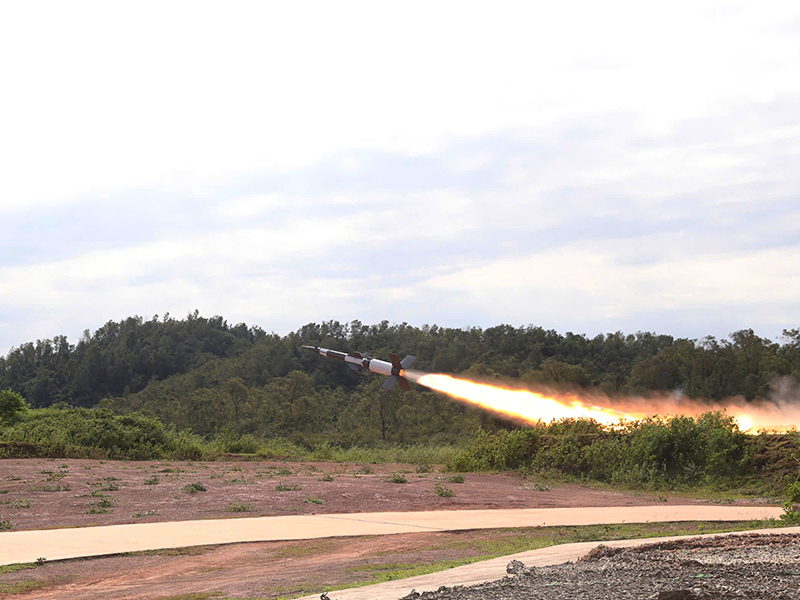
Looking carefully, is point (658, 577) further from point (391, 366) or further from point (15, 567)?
point (391, 366)

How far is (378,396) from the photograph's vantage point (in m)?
61.1

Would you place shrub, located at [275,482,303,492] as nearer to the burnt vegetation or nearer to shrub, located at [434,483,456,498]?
shrub, located at [434,483,456,498]

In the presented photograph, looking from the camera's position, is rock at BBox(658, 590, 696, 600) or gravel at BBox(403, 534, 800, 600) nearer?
rock at BBox(658, 590, 696, 600)

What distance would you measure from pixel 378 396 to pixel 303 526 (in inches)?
1814

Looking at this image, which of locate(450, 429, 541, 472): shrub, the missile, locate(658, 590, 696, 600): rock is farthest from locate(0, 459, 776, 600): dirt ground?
locate(658, 590, 696, 600): rock

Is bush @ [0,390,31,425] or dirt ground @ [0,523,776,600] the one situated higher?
bush @ [0,390,31,425]

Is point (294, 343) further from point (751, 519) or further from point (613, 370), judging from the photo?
point (751, 519)

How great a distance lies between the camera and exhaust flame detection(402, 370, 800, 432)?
32.9m

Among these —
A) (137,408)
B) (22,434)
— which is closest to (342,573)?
(22,434)

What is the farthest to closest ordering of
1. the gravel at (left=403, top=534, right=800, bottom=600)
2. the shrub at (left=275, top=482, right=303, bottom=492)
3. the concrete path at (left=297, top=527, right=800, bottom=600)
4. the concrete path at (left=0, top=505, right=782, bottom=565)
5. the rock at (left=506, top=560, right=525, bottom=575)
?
the shrub at (left=275, top=482, right=303, bottom=492) < the concrete path at (left=0, top=505, right=782, bottom=565) < the rock at (left=506, top=560, right=525, bottom=575) < the concrete path at (left=297, top=527, right=800, bottom=600) < the gravel at (left=403, top=534, right=800, bottom=600)

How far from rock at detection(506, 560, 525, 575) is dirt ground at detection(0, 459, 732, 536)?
8.59 m

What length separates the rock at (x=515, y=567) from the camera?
9000 millimetres

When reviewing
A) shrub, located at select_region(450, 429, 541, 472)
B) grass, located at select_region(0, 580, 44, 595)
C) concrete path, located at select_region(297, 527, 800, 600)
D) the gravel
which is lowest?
shrub, located at select_region(450, 429, 541, 472)

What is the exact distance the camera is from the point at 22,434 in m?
35.5
